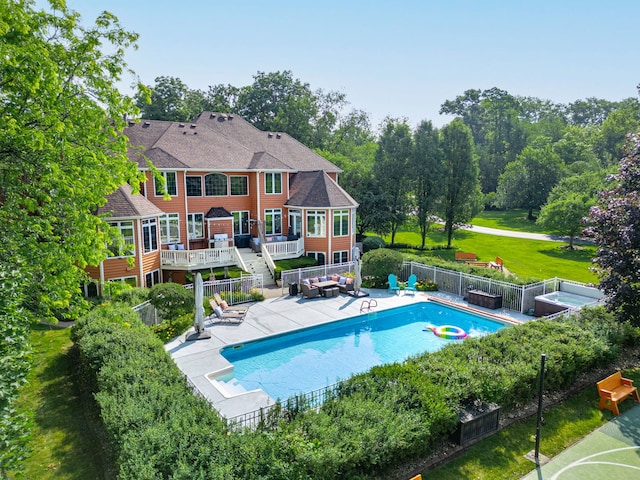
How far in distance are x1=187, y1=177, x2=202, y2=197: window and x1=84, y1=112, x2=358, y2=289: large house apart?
2.4 inches

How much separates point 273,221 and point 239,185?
132 inches

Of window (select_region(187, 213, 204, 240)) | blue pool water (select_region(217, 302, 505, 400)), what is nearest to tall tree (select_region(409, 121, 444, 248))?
blue pool water (select_region(217, 302, 505, 400))

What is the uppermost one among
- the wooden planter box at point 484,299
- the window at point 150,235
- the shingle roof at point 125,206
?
the shingle roof at point 125,206

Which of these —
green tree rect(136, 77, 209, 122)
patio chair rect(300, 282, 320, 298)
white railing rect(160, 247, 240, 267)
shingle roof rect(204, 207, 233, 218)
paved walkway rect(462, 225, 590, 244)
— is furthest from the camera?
green tree rect(136, 77, 209, 122)

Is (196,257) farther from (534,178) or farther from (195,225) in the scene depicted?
(534,178)

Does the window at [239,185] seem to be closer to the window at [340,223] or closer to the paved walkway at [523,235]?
Result: the window at [340,223]

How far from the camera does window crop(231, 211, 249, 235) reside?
28.7 metres

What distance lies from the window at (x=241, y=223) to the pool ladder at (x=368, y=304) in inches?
448

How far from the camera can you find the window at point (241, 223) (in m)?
28.7

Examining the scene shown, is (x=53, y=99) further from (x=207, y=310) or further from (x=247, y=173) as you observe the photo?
(x=247, y=173)

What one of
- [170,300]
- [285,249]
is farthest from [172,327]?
[285,249]

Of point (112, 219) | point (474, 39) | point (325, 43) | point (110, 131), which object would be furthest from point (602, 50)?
point (112, 219)

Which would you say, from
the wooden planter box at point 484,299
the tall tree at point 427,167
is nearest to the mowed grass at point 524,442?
the wooden planter box at point 484,299

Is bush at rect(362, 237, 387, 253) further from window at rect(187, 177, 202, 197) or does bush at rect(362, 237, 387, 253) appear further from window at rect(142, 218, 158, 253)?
window at rect(142, 218, 158, 253)
